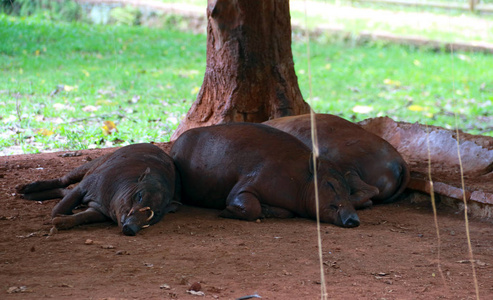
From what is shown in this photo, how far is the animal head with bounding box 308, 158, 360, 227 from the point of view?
200 inches

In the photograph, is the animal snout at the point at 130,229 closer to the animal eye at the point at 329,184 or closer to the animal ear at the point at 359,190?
the animal eye at the point at 329,184

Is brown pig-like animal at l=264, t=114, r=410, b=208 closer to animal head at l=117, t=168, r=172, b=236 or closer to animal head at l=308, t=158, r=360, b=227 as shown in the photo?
animal head at l=308, t=158, r=360, b=227

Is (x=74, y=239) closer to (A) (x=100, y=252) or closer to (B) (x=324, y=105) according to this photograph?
(A) (x=100, y=252)

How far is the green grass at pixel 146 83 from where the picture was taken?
27.3ft

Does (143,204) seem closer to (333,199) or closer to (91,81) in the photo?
(333,199)

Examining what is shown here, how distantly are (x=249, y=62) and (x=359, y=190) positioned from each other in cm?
227

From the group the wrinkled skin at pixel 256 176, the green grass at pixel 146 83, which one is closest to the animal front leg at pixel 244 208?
the wrinkled skin at pixel 256 176

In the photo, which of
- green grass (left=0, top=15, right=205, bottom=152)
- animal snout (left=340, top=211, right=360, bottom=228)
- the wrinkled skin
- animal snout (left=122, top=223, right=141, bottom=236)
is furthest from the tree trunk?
animal snout (left=122, top=223, right=141, bottom=236)

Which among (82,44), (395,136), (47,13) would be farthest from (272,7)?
(47,13)

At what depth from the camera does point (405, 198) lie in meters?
6.04

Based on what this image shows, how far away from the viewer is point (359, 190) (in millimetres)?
5539

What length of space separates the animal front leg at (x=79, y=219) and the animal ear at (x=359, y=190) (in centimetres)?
202

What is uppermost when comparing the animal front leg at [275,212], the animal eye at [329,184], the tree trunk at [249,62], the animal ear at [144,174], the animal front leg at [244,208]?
the tree trunk at [249,62]

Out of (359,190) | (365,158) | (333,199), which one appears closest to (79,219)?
(333,199)
